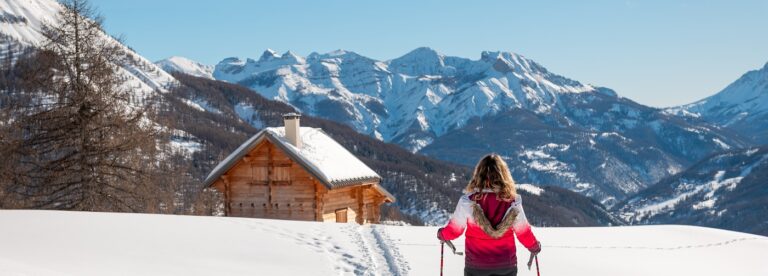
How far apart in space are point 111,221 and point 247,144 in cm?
1022

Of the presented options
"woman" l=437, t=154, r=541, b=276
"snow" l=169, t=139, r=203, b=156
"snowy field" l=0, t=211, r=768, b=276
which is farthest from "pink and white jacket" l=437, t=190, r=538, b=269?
"snow" l=169, t=139, r=203, b=156

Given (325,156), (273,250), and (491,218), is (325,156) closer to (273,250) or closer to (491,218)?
(273,250)

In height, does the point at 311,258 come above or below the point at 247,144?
below

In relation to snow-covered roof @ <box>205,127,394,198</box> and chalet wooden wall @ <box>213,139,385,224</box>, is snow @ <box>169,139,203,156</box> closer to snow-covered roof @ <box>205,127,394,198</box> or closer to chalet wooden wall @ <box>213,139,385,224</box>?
chalet wooden wall @ <box>213,139,385,224</box>

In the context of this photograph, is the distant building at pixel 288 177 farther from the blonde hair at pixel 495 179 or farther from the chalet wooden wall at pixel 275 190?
the blonde hair at pixel 495 179

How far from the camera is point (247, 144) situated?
987 inches

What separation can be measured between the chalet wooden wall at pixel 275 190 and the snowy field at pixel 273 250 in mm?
8042

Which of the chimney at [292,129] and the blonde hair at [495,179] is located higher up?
the chimney at [292,129]

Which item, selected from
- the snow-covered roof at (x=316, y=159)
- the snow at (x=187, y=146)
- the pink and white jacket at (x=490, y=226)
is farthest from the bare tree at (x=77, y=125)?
the snow at (x=187, y=146)

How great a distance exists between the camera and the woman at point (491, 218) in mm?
7320

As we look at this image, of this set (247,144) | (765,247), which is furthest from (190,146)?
(765,247)

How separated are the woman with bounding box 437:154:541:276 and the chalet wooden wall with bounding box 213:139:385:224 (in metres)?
17.5

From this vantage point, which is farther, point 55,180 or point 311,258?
point 55,180

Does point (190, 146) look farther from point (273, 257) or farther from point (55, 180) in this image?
point (273, 257)
